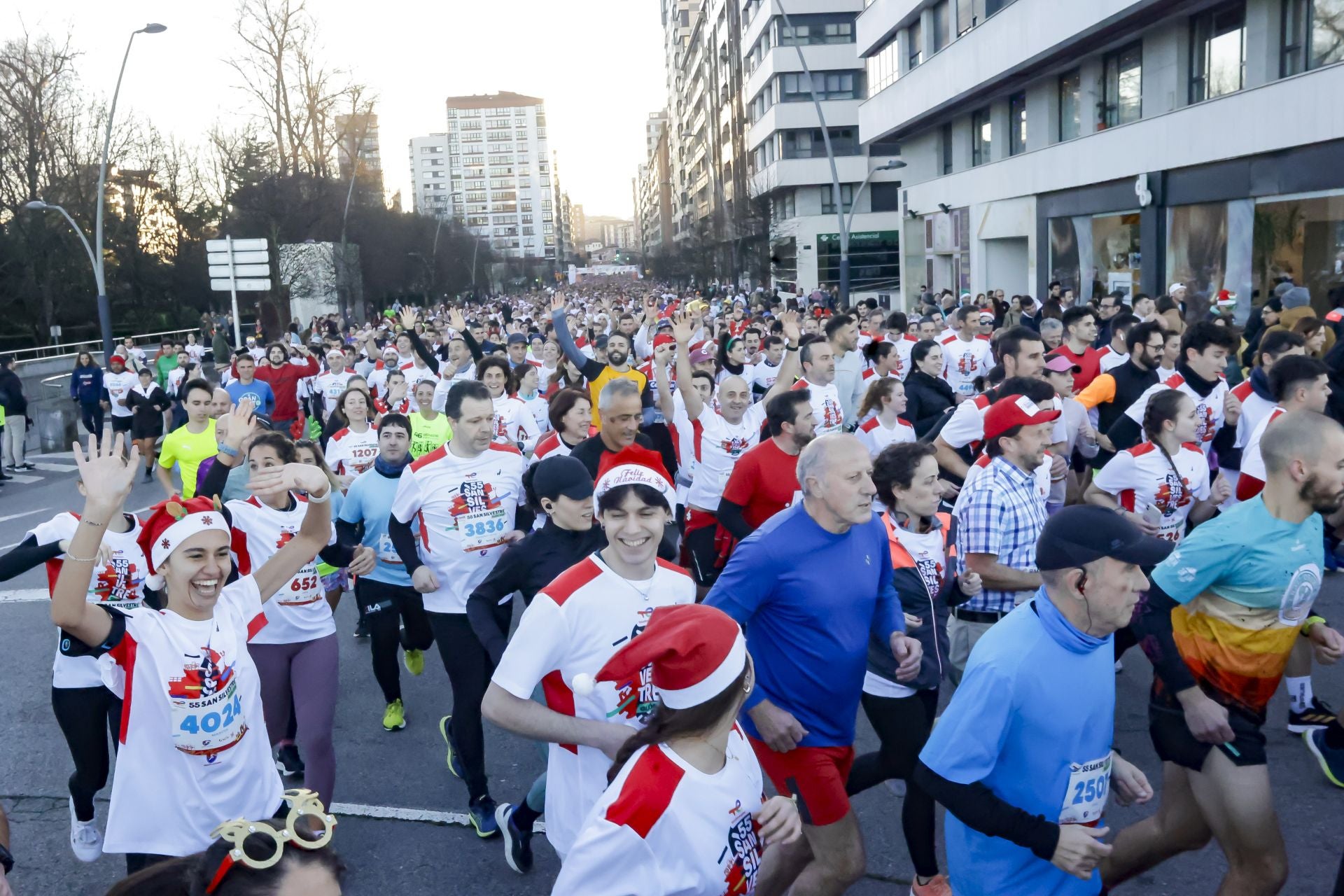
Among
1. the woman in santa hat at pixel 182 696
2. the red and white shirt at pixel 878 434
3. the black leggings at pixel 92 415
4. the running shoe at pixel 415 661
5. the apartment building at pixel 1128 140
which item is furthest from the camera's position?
the black leggings at pixel 92 415

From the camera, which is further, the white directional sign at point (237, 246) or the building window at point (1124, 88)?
the building window at point (1124, 88)

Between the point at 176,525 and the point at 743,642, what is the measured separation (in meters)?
2.26

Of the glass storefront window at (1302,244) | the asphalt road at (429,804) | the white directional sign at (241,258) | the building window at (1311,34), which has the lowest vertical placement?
the asphalt road at (429,804)

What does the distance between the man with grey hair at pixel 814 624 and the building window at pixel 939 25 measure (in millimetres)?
34007

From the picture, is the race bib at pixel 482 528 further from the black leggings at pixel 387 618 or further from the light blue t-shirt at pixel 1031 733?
the light blue t-shirt at pixel 1031 733

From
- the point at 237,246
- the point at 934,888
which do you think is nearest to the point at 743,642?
the point at 934,888

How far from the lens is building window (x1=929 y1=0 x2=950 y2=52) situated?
114 feet

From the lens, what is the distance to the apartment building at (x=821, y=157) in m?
57.7

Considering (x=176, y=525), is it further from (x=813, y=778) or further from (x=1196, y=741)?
(x=1196, y=741)

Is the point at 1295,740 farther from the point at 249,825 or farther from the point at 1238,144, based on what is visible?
the point at 1238,144

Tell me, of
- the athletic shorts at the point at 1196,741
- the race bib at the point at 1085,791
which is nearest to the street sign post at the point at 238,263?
the athletic shorts at the point at 1196,741

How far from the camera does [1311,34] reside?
59.5 ft

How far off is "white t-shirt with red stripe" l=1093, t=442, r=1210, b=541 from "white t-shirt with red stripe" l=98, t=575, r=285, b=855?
442 centimetres

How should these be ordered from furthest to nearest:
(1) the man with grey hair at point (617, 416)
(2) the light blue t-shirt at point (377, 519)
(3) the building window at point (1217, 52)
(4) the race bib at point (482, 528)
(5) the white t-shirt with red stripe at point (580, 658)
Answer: (3) the building window at point (1217, 52)
(2) the light blue t-shirt at point (377, 519)
(1) the man with grey hair at point (617, 416)
(4) the race bib at point (482, 528)
(5) the white t-shirt with red stripe at point (580, 658)
